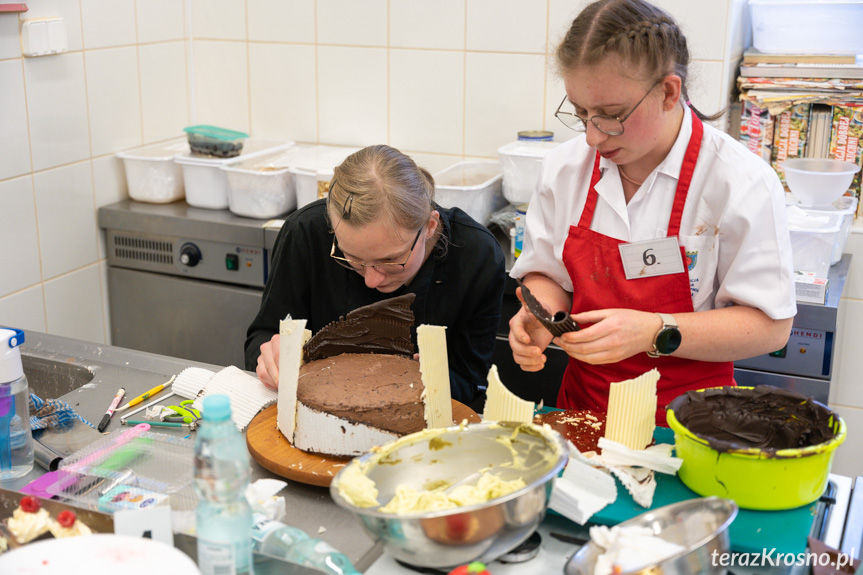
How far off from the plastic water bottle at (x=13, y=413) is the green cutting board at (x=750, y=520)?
3.05 feet

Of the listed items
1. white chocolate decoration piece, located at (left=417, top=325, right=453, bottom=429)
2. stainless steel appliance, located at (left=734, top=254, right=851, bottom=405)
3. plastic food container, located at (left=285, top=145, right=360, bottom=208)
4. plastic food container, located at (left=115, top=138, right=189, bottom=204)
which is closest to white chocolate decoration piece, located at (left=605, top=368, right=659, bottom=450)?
white chocolate decoration piece, located at (left=417, top=325, right=453, bottom=429)

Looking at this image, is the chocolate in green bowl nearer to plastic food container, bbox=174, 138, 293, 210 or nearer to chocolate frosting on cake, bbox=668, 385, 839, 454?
chocolate frosting on cake, bbox=668, 385, 839, 454

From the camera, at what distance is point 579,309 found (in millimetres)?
1769

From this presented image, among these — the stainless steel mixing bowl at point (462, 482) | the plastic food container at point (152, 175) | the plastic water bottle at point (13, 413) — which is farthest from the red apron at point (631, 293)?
the plastic food container at point (152, 175)

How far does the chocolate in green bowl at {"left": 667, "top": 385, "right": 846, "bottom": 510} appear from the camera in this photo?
1189 millimetres

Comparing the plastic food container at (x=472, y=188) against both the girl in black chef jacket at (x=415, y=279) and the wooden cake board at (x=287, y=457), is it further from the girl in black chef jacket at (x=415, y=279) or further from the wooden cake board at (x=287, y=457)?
the wooden cake board at (x=287, y=457)

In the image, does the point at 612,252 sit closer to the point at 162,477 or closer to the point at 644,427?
the point at 644,427

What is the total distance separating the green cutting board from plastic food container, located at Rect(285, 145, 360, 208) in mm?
1643

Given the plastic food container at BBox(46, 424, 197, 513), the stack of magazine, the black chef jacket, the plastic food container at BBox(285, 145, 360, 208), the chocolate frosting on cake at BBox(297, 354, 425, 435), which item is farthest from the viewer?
the plastic food container at BBox(285, 145, 360, 208)

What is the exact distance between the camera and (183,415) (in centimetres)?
156

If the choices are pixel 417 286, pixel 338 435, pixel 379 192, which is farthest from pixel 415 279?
pixel 338 435

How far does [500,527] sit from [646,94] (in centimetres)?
83

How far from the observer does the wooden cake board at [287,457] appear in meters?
1.32

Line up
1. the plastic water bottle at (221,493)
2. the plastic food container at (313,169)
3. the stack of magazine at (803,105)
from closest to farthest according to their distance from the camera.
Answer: the plastic water bottle at (221,493) < the stack of magazine at (803,105) < the plastic food container at (313,169)
